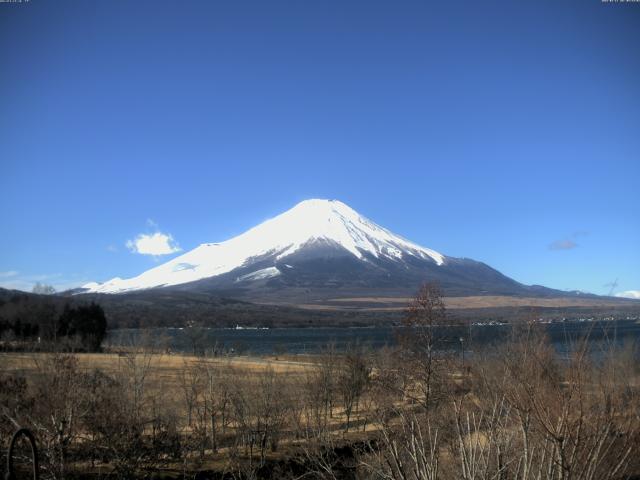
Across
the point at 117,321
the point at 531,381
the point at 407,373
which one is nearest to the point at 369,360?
the point at 407,373

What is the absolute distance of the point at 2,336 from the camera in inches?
3221

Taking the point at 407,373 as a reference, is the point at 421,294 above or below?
above

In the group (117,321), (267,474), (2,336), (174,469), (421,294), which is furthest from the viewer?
(117,321)

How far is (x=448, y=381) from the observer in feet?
82.2

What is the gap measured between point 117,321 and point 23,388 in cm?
16345

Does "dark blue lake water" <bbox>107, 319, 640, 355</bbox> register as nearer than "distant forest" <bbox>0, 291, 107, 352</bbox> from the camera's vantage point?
Yes

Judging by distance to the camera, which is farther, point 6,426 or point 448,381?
point 448,381

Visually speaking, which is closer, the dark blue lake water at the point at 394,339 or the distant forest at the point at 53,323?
the dark blue lake water at the point at 394,339

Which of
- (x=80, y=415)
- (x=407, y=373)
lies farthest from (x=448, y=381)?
(x=80, y=415)

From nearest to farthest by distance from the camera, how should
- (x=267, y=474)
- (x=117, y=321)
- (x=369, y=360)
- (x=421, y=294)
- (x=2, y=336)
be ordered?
(x=267, y=474)
(x=421, y=294)
(x=369, y=360)
(x=2, y=336)
(x=117, y=321)

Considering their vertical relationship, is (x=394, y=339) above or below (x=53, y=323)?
above

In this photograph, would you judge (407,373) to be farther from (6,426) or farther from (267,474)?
(6,426)

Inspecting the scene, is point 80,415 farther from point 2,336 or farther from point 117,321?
point 117,321

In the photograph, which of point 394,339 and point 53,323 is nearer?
point 394,339
